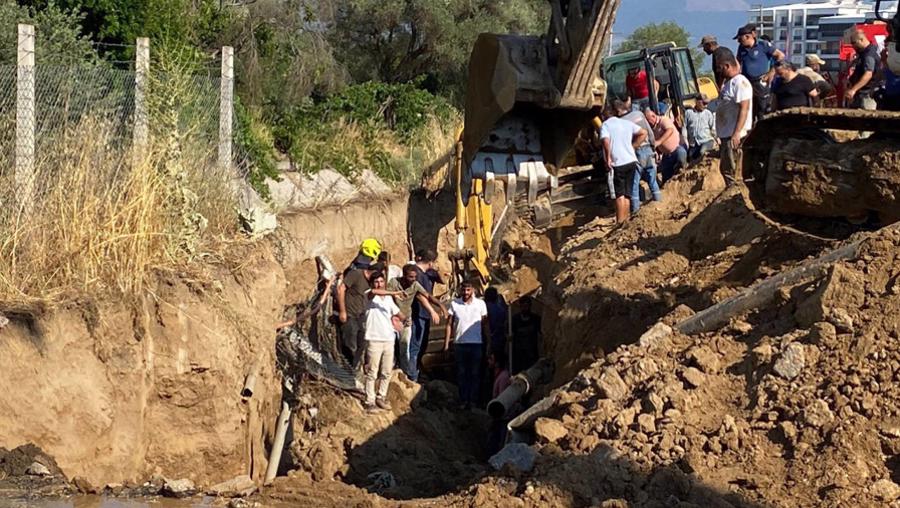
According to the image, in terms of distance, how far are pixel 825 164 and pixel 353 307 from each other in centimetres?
680

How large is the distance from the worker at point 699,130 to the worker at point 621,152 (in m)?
2.33

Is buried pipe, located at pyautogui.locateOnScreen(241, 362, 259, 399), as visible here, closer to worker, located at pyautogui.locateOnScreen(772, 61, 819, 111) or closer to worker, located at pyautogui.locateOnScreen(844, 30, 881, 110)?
worker, located at pyautogui.locateOnScreen(772, 61, 819, 111)

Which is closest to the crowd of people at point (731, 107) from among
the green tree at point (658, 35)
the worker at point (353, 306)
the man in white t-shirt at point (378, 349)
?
the worker at point (353, 306)

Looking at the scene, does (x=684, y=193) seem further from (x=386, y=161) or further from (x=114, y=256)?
(x=386, y=161)

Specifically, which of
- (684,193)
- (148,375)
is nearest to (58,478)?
(148,375)

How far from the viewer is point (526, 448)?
9.05 metres

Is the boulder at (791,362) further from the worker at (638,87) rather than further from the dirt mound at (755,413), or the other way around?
the worker at (638,87)

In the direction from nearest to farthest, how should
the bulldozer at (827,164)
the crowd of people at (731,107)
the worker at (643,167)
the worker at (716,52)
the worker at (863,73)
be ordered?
the bulldozer at (827,164) < the crowd of people at (731,107) < the worker at (716,52) < the worker at (863,73) < the worker at (643,167)

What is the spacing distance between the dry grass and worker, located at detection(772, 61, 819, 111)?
6.26m

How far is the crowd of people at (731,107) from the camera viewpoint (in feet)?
49.2

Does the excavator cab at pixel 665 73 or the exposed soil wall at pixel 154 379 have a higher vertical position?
the excavator cab at pixel 665 73

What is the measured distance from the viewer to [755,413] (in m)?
8.69

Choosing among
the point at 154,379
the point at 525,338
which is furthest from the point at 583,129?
the point at 154,379

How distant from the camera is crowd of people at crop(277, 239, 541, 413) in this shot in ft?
50.6
